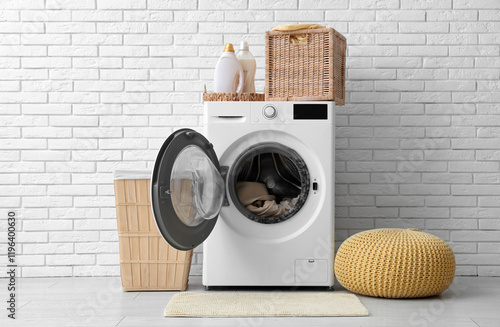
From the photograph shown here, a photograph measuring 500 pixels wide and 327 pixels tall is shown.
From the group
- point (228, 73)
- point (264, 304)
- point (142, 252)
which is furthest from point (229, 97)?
point (264, 304)

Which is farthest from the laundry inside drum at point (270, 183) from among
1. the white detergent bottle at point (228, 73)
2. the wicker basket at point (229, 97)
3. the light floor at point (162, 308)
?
the light floor at point (162, 308)

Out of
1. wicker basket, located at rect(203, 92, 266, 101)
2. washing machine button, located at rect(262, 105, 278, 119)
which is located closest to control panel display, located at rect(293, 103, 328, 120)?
washing machine button, located at rect(262, 105, 278, 119)

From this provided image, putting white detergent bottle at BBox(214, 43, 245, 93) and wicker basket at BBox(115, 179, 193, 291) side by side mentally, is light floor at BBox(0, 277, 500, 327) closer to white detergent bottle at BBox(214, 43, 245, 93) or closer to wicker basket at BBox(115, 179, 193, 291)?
wicker basket at BBox(115, 179, 193, 291)

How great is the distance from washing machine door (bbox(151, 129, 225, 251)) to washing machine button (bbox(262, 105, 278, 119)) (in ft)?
1.10

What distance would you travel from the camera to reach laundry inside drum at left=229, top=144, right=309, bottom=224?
2928mm

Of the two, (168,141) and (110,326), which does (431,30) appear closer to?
(168,141)

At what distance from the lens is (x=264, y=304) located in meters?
2.64

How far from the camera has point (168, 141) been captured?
2.52 meters

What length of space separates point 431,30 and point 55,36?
2269 mm

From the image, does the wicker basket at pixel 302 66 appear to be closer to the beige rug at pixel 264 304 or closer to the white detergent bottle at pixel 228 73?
the white detergent bottle at pixel 228 73

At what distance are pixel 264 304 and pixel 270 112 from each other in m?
0.95

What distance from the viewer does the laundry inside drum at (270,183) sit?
9.61 feet

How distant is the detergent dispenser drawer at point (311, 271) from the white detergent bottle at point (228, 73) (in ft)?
3.14

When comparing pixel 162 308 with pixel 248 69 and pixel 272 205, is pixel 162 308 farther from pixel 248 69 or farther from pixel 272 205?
pixel 248 69
